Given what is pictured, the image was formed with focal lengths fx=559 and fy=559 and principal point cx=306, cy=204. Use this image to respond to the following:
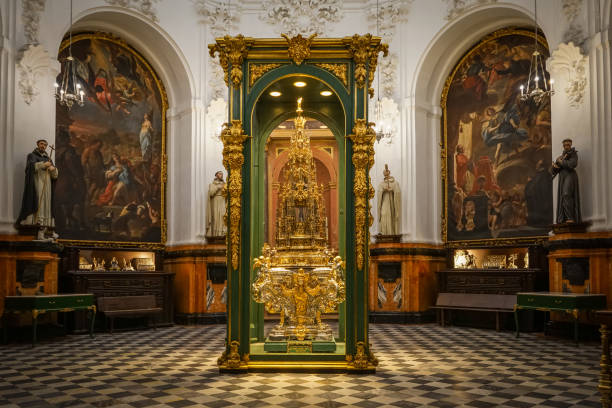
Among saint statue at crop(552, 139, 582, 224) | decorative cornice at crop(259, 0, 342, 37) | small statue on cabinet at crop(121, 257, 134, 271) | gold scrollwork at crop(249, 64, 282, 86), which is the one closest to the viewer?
gold scrollwork at crop(249, 64, 282, 86)

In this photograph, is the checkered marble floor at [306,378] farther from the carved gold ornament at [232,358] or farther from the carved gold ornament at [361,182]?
the carved gold ornament at [361,182]

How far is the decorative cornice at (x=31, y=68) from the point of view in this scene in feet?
35.5

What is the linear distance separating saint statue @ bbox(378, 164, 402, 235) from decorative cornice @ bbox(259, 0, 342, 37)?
4.46 m

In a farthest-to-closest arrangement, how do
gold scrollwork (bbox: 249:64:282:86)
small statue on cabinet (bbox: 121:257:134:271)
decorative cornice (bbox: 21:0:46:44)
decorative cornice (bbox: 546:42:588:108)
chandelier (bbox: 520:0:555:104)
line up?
small statue on cabinet (bbox: 121:257:134:271) < decorative cornice (bbox: 21:0:46:44) < decorative cornice (bbox: 546:42:588:108) < chandelier (bbox: 520:0:555:104) < gold scrollwork (bbox: 249:64:282:86)

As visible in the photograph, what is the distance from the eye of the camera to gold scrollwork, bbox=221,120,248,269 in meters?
7.13

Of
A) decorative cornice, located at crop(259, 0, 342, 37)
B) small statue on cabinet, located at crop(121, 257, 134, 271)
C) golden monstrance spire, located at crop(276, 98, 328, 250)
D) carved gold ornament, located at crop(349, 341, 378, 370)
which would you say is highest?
decorative cornice, located at crop(259, 0, 342, 37)

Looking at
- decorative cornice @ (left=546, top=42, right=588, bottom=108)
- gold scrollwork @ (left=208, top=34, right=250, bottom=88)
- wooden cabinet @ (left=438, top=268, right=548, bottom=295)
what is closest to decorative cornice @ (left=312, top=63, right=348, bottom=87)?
gold scrollwork @ (left=208, top=34, right=250, bottom=88)

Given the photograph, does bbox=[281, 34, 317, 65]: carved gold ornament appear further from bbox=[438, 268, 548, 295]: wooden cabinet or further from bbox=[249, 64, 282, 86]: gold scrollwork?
bbox=[438, 268, 548, 295]: wooden cabinet

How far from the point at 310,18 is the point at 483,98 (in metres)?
4.95

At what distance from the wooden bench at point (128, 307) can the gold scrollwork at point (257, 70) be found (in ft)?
21.3

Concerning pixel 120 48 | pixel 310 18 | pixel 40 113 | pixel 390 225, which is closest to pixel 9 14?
pixel 40 113

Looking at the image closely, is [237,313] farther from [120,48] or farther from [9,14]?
[120,48]

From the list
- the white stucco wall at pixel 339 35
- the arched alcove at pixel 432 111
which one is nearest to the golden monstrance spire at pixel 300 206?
the white stucco wall at pixel 339 35

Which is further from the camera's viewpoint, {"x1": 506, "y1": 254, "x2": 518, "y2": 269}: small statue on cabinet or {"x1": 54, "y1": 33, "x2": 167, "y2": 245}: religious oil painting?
{"x1": 506, "y1": 254, "x2": 518, "y2": 269}: small statue on cabinet
